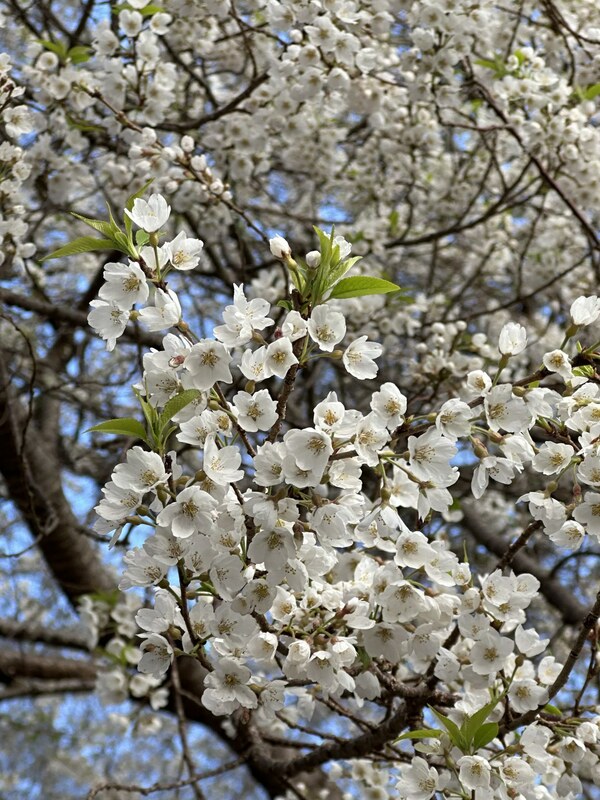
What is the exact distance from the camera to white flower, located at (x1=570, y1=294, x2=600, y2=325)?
65.8 inches

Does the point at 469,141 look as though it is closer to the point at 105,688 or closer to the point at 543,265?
A: the point at 543,265

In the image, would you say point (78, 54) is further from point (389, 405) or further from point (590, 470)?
point (590, 470)

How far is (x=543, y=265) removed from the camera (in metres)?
5.30

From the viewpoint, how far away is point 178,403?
143 centimetres

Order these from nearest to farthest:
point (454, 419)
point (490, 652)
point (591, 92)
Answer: point (454, 419)
point (490, 652)
point (591, 92)

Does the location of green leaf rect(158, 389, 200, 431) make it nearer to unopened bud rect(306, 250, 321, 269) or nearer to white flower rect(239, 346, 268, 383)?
white flower rect(239, 346, 268, 383)

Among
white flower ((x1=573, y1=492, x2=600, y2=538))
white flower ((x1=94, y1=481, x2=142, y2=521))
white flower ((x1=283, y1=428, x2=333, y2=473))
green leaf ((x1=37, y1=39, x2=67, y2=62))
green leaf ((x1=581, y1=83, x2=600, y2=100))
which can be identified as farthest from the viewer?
green leaf ((x1=581, y1=83, x2=600, y2=100))

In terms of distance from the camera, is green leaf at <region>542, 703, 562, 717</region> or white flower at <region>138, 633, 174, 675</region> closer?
white flower at <region>138, 633, 174, 675</region>

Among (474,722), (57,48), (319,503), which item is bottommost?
(474,722)

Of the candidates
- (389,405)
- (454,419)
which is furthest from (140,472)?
(454,419)

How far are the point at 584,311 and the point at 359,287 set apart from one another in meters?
0.47

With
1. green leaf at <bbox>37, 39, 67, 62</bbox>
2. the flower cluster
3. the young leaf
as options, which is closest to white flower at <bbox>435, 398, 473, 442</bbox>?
the flower cluster

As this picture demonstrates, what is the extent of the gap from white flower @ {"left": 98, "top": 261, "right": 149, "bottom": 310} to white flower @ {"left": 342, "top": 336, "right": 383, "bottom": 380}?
0.39m

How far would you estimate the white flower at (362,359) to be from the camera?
62.5 inches
